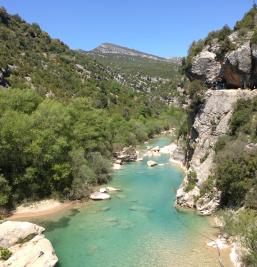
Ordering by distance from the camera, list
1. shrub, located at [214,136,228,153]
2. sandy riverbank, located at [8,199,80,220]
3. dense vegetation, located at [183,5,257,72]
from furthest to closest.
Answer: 1. dense vegetation, located at [183,5,257,72]
2. shrub, located at [214,136,228,153]
3. sandy riverbank, located at [8,199,80,220]

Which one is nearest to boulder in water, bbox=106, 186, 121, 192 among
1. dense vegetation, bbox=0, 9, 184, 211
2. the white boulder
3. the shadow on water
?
dense vegetation, bbox=0, 9, 184, 211

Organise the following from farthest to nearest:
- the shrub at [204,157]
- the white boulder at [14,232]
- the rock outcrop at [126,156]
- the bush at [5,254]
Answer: the rock outcrop at [126,156] → the shrub at [204,157] → the white boulder at [14,232] → the bush at [5,254]

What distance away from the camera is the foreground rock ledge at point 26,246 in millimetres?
27203

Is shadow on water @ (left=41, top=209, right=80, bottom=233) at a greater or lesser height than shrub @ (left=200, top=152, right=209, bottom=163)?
lesser

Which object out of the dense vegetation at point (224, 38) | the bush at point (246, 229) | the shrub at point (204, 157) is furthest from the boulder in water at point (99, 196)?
the dense vegetation at point (224, 38)

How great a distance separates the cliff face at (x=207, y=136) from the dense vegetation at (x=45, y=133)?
44.1 ft

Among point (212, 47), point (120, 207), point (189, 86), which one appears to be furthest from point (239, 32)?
point (120, 207)

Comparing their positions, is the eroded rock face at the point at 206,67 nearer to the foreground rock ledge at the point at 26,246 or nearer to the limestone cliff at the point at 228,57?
the limestone cliff at the point at 228,57

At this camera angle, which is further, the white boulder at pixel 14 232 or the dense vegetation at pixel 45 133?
the dense vegetation at pixel 45 133

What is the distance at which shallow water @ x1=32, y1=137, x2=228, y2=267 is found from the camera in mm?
29453

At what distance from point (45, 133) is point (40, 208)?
872cm

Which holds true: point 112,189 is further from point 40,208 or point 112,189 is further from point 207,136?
point 207,136

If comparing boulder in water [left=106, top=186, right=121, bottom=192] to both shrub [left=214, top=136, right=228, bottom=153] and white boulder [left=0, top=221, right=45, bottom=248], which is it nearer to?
shrub [left=214, top=136, right=228, bottom=153]

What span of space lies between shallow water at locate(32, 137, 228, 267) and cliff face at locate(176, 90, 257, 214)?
2145mm
